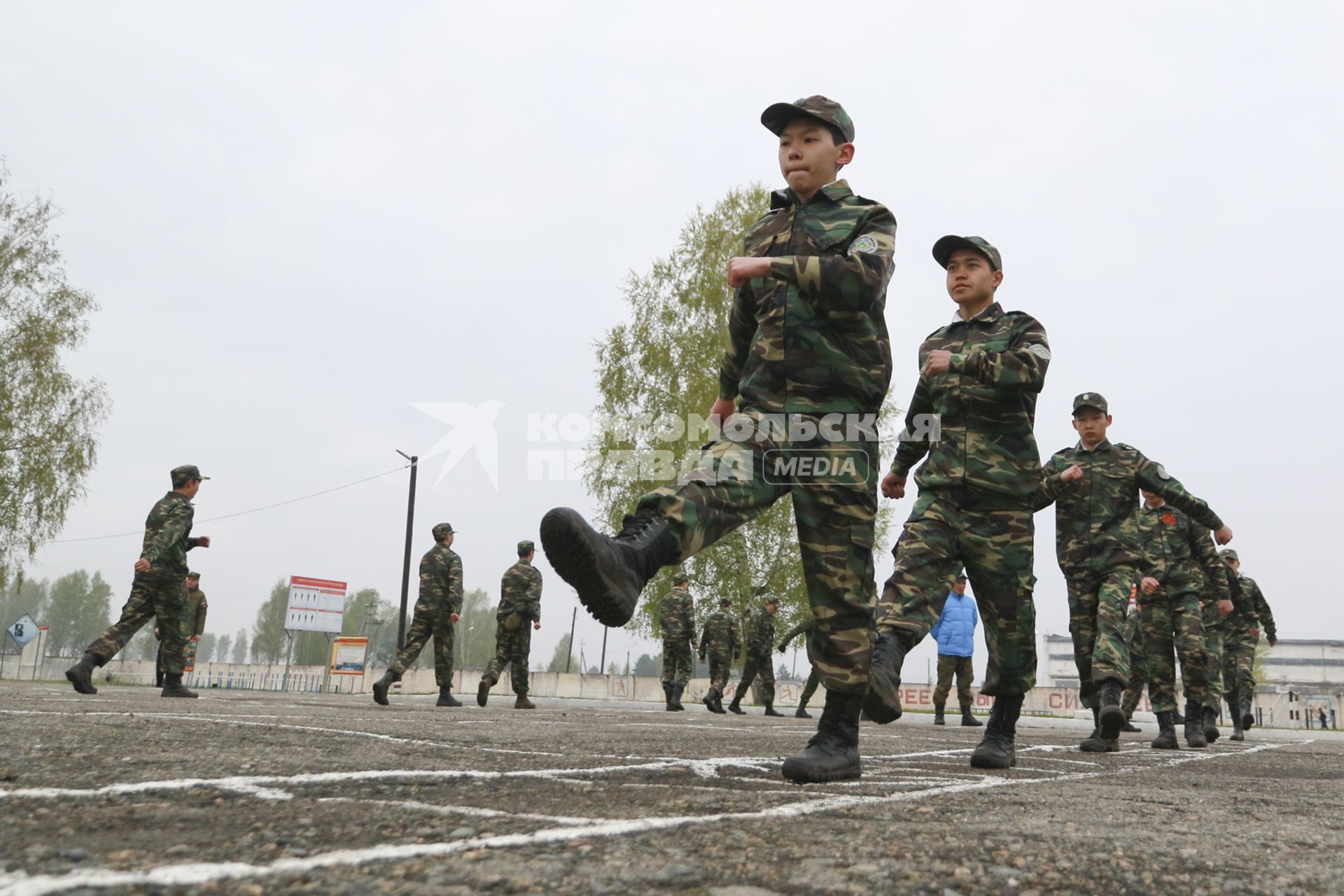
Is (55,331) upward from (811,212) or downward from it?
upward

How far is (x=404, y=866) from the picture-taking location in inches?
61.9

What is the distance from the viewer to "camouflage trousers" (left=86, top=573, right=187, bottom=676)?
10.8m

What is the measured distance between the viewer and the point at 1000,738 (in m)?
4.71

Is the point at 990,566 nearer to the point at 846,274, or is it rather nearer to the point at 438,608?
the point at 846,274

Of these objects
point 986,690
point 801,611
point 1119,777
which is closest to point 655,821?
point 1119,777

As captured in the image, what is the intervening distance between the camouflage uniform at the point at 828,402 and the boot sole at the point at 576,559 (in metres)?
0.67

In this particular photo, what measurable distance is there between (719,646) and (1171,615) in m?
9.22

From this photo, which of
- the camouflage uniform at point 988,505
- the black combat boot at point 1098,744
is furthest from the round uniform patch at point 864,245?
the black combat boot at point 1098,744

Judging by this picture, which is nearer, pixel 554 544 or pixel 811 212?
pixel 554 544

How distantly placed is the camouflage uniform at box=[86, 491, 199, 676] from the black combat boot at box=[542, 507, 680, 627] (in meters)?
9.37

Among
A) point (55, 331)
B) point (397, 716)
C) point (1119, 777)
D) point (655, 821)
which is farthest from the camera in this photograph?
point (55, 331)

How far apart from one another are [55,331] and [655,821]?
27.6 m

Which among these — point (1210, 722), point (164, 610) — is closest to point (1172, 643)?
point (1210, 722)

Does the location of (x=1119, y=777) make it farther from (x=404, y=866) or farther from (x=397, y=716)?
(x=397, y=716)
